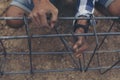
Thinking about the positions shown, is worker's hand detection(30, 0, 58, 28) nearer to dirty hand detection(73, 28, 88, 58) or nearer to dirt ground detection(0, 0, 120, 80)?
dirty hand detection(73, 28, 88, 58)

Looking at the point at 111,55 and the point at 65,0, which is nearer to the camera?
the point at 111,55

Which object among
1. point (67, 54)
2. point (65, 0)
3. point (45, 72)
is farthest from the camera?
point (65, 0)

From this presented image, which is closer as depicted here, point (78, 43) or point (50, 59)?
point (78, 43)

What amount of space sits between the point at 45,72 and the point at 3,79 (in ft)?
0.61

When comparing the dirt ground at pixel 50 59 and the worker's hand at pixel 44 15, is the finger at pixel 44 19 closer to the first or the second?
the worker's hand at pixel 44 15

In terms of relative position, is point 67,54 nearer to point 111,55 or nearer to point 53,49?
point 53,49

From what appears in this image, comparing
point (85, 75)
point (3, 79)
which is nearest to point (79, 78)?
point (85, 75)

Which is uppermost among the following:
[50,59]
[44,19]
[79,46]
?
[44,19]

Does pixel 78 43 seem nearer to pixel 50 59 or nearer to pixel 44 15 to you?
pixel 44 15

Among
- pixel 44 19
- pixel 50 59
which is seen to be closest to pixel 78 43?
pixel 44 19

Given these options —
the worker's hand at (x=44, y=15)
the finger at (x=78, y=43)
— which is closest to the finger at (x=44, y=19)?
the worker's hand at (x=44, y=15)

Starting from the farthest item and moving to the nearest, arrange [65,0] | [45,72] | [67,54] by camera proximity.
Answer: [65,0] < [67,54] < [45,72]

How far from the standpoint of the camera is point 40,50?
140 cm

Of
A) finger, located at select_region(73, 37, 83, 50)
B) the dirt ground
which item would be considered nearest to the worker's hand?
finger, located at select_region(73, 37, 83, 50)
